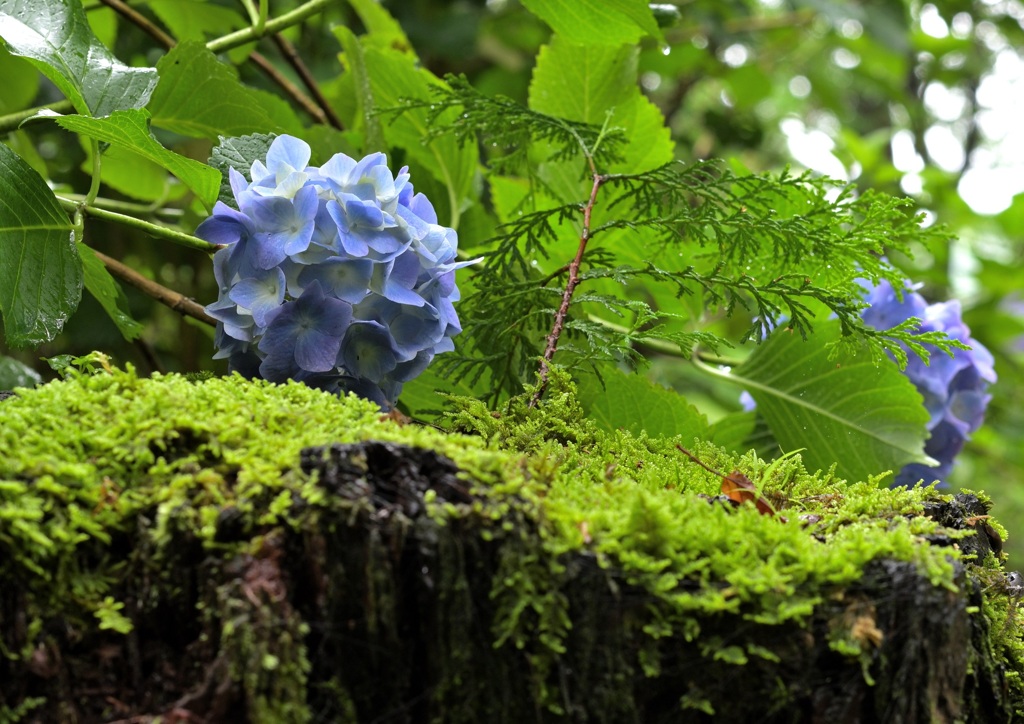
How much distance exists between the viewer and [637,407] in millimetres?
1131

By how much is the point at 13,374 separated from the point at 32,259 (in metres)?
0.47

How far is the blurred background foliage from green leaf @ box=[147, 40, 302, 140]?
4.8 inches

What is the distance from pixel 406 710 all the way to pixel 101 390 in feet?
1.20

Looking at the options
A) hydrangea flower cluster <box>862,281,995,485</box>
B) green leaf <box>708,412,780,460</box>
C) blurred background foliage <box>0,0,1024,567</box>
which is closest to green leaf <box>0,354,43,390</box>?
blurred background foliage <box>0,0,1024,567</box>

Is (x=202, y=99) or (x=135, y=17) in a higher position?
(x=135, y=17)

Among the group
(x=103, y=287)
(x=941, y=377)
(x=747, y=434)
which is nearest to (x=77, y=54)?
(x=103, y=287)

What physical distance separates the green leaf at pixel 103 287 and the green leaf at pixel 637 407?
55 cm

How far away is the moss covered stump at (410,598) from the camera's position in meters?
0.60

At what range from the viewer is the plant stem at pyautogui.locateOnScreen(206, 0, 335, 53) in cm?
131

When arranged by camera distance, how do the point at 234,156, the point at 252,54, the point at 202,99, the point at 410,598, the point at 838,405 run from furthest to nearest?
the point at 252,54 → the point at 838,405 → the point at 202,99 → the point at 234,156 → the point at 410,598

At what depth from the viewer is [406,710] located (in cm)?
63

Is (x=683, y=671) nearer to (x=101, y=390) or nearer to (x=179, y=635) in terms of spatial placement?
(x=179, y=635)

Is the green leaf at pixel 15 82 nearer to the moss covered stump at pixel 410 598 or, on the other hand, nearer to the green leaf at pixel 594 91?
the green leaf at pixel 594 91

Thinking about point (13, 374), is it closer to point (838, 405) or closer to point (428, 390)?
point (428, 390)
